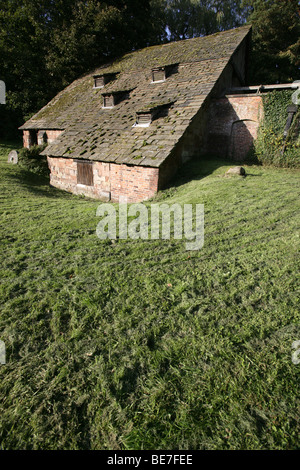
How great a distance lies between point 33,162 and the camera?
14.3 metres

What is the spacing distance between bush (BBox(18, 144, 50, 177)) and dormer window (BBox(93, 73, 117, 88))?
20.4 feet

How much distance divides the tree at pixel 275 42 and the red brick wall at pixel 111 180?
801 inches

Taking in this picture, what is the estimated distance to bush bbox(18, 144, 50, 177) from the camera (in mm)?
14148

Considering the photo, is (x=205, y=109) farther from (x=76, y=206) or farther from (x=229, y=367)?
(x=229, y=367)

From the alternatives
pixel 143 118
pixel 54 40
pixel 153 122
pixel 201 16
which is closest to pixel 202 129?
pixel 153 122

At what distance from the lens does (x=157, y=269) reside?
407 cm

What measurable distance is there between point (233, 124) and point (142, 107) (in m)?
4.88

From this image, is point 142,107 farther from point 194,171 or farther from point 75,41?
point 75,41

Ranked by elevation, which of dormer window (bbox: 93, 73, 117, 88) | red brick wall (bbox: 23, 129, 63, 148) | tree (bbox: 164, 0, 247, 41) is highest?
tree (bbox: 164, 0, 247, 41)

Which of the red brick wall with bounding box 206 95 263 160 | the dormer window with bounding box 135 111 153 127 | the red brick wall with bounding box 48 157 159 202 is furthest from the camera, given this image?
the red brick wall with bounding box 206 95 263 160

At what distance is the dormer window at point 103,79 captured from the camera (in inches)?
634

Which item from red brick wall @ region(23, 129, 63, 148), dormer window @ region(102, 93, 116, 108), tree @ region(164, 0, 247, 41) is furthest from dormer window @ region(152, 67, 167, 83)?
tree @ region(164, 0, 247, 41)

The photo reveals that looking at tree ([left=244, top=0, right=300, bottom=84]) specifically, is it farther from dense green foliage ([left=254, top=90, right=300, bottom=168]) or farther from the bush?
the bush
